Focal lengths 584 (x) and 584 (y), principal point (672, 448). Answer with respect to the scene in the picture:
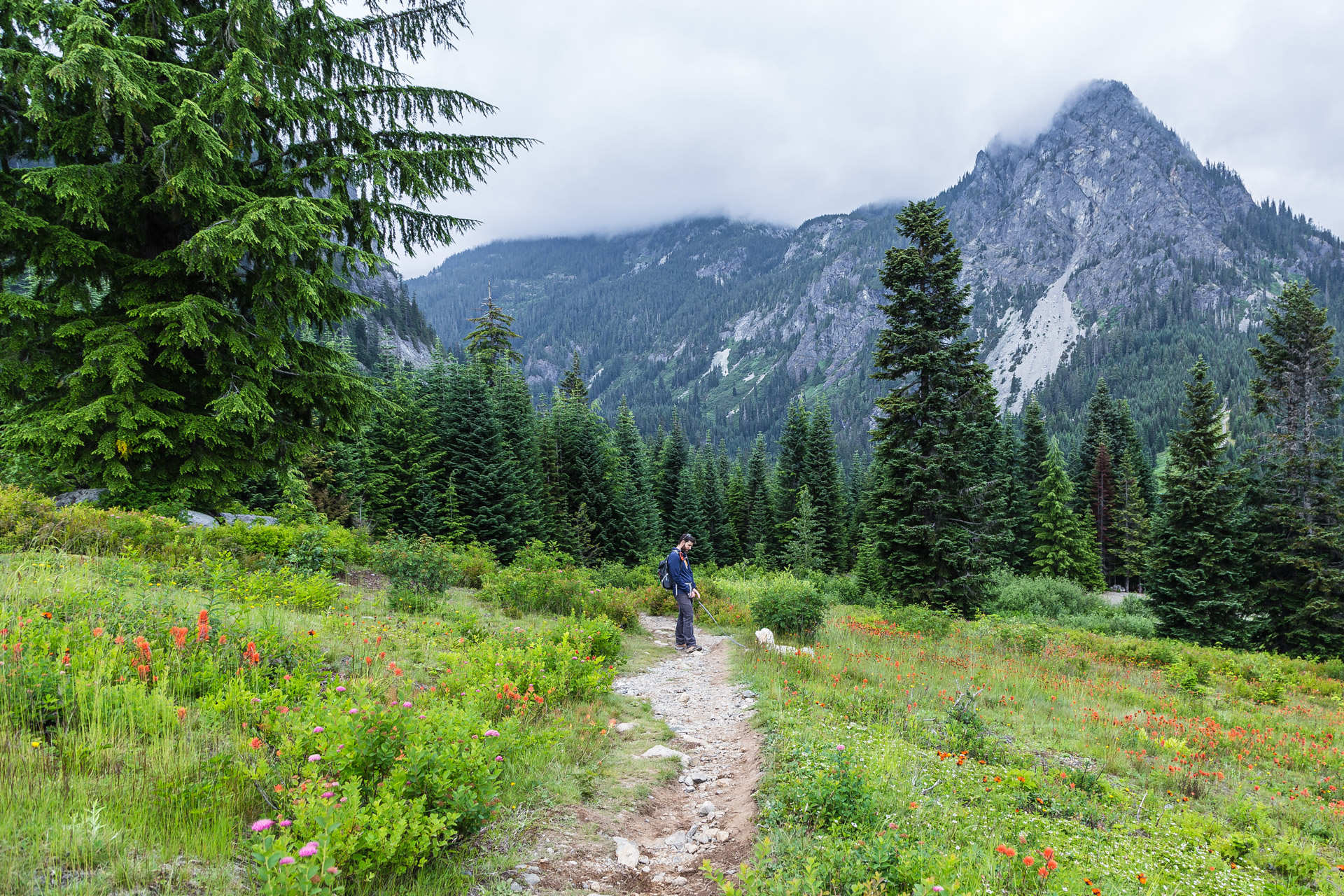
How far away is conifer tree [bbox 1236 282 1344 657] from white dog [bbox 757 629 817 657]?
25.2m

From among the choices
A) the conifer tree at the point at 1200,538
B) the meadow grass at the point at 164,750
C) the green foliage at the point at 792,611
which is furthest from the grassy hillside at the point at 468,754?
the conifer tree at the point at 1200,538

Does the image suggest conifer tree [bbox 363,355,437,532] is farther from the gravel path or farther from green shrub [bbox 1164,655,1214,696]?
green shrub [bbox 1164,655,1214,696]

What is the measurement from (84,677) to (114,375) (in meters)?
→ 6.99

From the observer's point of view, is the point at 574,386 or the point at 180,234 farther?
the point at 574,386

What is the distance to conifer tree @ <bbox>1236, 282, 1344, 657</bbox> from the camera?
2247 centimetres

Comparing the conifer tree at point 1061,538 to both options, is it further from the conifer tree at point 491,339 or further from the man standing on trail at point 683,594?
the man standing on trail at point 683,594

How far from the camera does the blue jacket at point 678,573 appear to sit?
11.1 metres

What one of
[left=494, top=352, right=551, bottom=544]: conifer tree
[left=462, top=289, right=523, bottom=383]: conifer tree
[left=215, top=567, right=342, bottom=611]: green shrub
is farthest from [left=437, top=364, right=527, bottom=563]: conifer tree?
[left=215, top=567, right=342, bottom=611]: green shrub

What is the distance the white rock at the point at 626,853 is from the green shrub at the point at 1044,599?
27.6m

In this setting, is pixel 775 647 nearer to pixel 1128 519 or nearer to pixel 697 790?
pixel 697 790

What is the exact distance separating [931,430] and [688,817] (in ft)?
52.2

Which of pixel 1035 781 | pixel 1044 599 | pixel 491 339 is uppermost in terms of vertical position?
pixel 491 339

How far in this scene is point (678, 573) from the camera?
1116 cm

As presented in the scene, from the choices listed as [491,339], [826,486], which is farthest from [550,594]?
[826,486]
